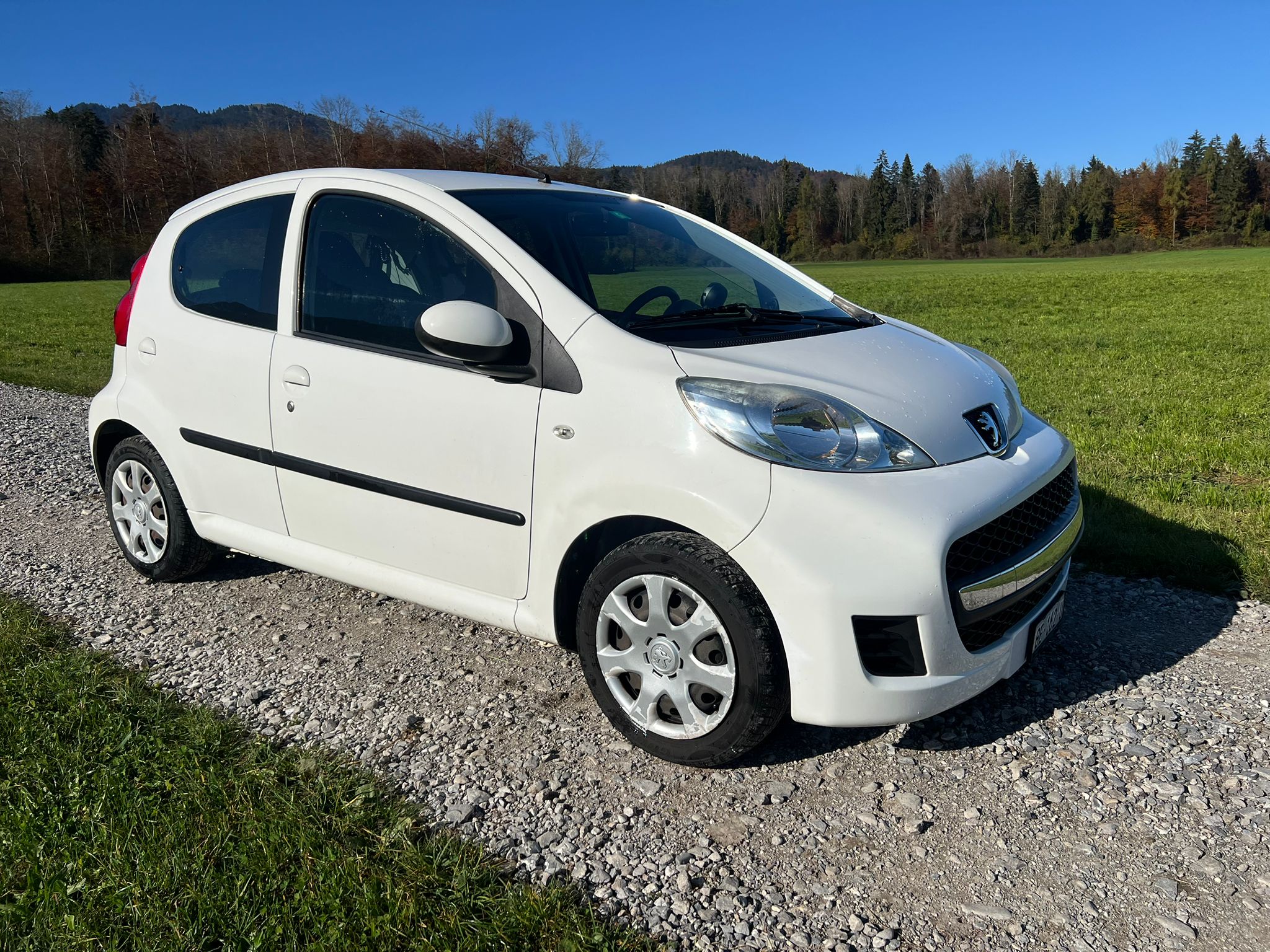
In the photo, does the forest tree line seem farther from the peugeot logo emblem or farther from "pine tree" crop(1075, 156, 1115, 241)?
the peugeot logo emblem

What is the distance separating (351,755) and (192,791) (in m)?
0.49

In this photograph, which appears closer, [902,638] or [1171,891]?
[1171,891]

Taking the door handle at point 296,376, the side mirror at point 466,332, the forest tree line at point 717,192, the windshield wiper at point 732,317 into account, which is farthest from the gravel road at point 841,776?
the forest tree line at point 717,192

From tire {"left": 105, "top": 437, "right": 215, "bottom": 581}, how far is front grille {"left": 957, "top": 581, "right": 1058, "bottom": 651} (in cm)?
335

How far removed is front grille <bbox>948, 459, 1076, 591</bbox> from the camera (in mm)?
2797

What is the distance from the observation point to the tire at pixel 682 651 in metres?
2.80

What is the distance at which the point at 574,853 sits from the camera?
8.68ft

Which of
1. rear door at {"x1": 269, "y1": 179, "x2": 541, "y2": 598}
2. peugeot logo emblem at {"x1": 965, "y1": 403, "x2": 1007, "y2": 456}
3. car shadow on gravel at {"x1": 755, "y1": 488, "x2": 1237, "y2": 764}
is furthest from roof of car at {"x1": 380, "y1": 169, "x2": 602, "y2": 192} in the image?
car shadow on gravel at {"x1": 755, "y1": 488, "x2": 1237, "y2": 764}

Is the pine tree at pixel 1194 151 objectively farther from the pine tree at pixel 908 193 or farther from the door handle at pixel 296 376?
the door handle at pixel 296 376

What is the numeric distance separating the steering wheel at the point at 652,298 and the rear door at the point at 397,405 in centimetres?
34

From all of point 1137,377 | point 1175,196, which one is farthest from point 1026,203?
point 1137,377

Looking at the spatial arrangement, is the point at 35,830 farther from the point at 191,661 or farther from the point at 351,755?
the point at 191,661

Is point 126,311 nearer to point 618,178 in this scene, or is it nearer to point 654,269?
point 654,269

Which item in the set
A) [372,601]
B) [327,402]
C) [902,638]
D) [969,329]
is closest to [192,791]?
[327,402]
